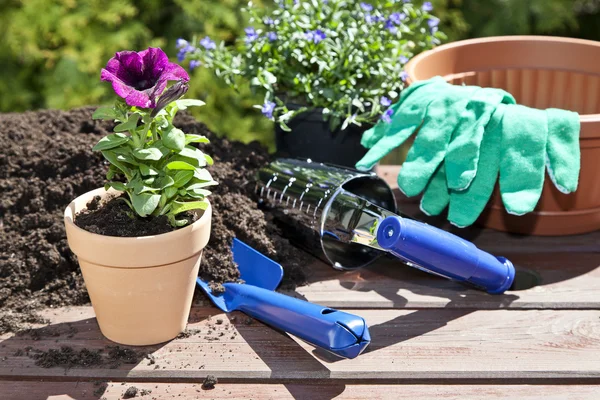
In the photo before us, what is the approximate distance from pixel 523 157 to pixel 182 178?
58cm

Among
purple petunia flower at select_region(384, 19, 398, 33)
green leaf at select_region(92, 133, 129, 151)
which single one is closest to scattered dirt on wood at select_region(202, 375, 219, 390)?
green leaf at select_region(92, 133, 129, 151)

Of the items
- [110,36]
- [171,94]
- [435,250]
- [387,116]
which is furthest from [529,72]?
[110,36]

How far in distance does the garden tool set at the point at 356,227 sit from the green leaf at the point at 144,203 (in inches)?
13.0

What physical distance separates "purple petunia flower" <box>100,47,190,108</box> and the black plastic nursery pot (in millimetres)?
526

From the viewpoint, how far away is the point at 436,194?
4.26 ft

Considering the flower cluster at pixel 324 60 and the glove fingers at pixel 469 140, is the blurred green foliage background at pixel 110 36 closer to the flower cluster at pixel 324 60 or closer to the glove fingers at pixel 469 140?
the flower cluster at pixel 324 60

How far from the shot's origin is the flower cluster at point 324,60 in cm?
146

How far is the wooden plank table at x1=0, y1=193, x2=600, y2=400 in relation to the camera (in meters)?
0.97

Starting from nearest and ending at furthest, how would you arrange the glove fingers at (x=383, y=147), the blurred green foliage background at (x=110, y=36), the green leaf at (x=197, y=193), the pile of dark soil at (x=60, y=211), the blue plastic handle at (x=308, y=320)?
the blue plastic handle at (x=308, y=320)
the green leaf at (x=197, y=193)
the pile of dark soil at (x=60, y=211)
the glove fingers at (x=383, y=147)
the blurred green foliage background at (x=110, y=36)

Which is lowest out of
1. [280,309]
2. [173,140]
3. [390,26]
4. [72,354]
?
[72,354]

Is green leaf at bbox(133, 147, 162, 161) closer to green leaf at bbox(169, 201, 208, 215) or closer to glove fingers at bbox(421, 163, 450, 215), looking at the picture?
green leaf at bbox(169, 201, 208, 215)

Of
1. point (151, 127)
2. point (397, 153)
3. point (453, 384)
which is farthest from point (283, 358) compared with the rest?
point (397, 153)

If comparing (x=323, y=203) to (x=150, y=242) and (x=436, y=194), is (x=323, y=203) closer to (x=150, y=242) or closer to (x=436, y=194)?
(x=436, y=194)

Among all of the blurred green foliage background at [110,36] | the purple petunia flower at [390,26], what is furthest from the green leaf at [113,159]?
the blurred green foliage background at [110,36]
